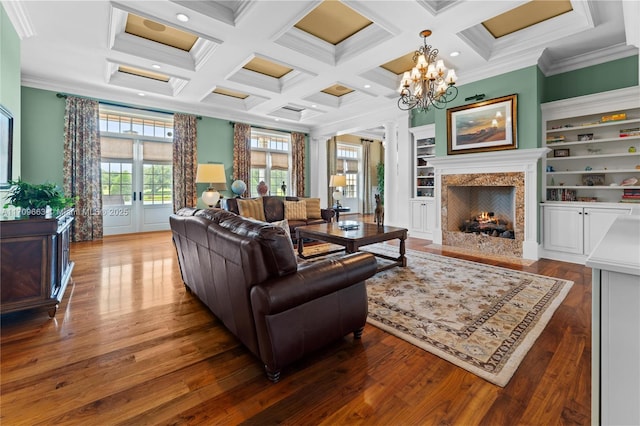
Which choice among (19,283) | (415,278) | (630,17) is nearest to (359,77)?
(630,17)

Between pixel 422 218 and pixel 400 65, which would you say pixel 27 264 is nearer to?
pixel 400 65

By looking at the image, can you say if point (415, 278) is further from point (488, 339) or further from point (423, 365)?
point (423, 365)

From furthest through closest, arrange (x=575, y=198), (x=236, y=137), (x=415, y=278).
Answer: (x=236, y=137) < (x=575, y=198) < (x=415, y=278)

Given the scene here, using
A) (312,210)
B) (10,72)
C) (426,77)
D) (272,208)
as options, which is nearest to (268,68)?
(272,208)

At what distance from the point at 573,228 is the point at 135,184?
27.7 feet

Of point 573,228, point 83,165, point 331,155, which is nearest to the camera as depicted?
point 573,228

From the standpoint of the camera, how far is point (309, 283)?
1682 mm

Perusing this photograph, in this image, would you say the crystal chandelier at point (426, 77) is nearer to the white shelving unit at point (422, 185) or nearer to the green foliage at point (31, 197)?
the white shelving unit at point (422, 185)

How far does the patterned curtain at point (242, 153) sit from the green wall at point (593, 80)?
6613 millimetres

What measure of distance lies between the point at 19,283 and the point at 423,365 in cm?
317

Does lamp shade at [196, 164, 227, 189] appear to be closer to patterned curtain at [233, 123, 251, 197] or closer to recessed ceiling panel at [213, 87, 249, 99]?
patterned curtain at [233, 123, 251, 197]

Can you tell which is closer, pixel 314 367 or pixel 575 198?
pixel 314 367

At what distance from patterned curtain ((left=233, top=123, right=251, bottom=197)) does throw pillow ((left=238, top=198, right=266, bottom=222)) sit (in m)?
2.64

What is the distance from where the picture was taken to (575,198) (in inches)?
177
